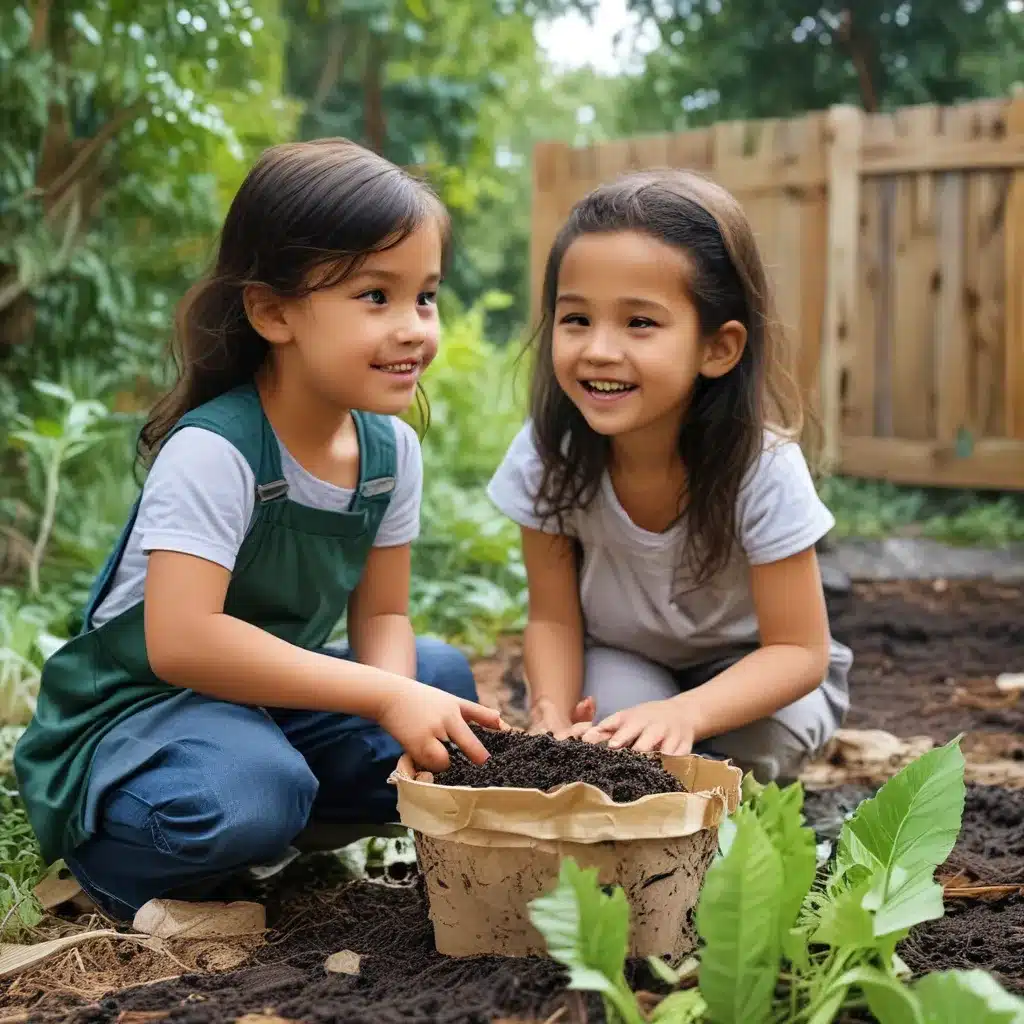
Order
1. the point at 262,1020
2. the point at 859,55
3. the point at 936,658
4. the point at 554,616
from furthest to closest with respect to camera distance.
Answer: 1. the point at 859,55
2. the point at 936,658
3. the point at 554,616
4. the point at 262,1020

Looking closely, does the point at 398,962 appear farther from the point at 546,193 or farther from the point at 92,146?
the point at 546,193

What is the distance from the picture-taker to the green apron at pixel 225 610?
2.04 metres

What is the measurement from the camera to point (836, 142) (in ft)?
22.7

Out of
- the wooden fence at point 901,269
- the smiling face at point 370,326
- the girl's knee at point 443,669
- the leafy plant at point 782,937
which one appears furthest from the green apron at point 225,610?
the wooden fence at point 901,269

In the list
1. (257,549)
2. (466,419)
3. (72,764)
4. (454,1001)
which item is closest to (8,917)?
(72,764)

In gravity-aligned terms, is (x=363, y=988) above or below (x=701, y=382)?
below

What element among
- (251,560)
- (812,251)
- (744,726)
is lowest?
(744,726)

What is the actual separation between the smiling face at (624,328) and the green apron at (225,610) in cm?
40

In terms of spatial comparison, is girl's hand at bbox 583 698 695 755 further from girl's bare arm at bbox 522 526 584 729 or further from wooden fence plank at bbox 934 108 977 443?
wooden fence plank at bbox 934 108 977 443

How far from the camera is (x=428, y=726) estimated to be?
6.06 feet

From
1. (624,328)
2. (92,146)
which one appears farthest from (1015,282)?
(624,328)

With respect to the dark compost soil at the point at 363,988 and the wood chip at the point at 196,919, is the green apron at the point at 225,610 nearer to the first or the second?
the wood chip at the point at 196,919

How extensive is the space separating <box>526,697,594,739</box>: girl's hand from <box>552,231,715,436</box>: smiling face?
48 cm

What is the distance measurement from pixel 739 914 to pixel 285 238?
122cm
